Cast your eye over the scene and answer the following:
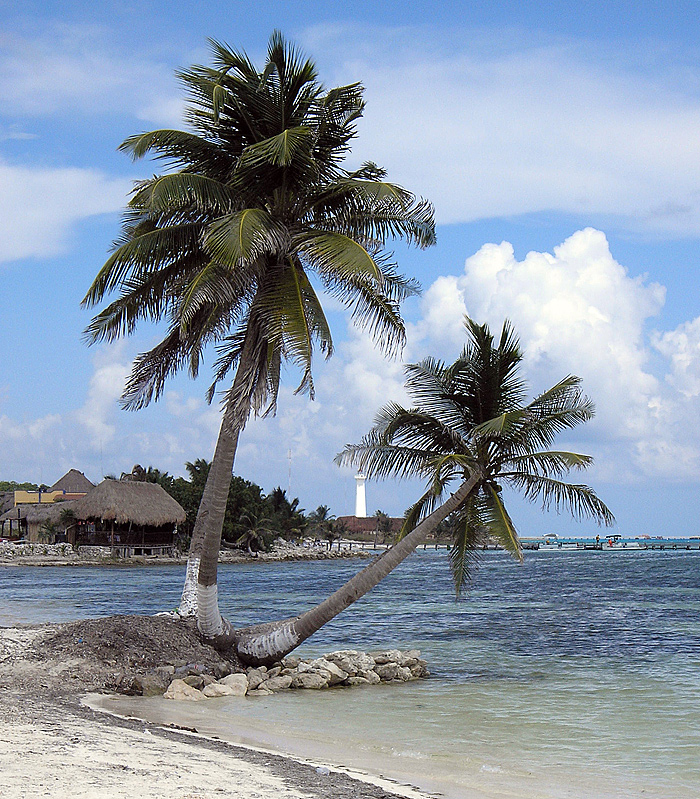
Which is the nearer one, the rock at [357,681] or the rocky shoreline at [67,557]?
the rock at [357,681]

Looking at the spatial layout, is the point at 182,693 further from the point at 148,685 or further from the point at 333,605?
the point at 333,605

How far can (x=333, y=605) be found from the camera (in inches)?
516

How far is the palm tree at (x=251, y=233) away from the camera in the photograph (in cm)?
1202

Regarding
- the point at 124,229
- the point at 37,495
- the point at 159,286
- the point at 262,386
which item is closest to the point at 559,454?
the point at 262,386

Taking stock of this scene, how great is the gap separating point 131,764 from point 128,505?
52800mm

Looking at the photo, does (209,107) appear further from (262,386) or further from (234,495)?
(234,495)

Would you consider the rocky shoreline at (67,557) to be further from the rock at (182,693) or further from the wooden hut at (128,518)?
the rock at (182,693)

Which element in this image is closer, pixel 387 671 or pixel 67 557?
pixel 387 671

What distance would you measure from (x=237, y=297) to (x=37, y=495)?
6752 cm

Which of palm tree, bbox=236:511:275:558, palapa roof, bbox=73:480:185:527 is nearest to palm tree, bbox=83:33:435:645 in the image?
palapa roof, bbox=73:480:185:527

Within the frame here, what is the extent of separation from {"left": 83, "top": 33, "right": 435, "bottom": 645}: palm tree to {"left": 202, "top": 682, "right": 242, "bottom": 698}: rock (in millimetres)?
1266

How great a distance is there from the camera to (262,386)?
1274cm

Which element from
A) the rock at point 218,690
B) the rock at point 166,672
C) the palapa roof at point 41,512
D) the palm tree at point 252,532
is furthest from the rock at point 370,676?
the palm tree at point 252,532

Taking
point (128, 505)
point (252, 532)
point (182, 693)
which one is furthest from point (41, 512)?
point (182, 693)
